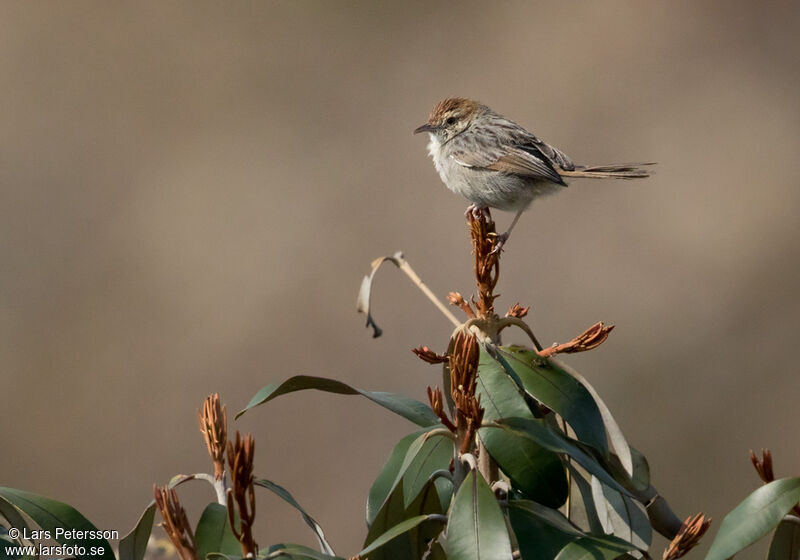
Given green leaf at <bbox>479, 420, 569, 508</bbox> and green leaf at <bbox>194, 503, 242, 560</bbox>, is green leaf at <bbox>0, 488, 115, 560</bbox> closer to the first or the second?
green leaf at <bbox>194, 503, 242, 560</bbox>

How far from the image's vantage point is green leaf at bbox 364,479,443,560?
1501 mm

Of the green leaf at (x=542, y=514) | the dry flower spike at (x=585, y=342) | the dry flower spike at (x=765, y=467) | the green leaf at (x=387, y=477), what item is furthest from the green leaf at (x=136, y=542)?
the dry flower spike at (x=765, y=467)

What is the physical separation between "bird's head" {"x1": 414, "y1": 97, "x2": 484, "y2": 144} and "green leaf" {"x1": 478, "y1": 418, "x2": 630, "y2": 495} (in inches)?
105

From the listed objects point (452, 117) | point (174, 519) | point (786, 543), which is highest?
point (452, 117)

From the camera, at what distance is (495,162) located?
366 centimetres

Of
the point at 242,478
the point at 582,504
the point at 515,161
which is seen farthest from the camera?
the point at 515,161

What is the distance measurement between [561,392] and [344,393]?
0.40 meters

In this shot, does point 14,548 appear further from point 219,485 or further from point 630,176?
point 630,176

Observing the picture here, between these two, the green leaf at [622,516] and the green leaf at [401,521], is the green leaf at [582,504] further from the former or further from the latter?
the green leaf at [401,521]

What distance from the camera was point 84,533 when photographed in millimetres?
1568

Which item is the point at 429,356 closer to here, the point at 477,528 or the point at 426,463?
the point at 426,463

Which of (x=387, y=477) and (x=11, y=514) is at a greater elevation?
(x=11, y=514)

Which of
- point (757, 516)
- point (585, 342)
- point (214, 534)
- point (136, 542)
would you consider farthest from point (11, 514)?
point (757, 516)

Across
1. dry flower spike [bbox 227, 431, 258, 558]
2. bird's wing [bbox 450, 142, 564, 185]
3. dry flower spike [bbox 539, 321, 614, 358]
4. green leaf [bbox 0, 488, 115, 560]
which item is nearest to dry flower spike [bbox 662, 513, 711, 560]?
dry flower spike [bbox 539, 321, 614, 358]
